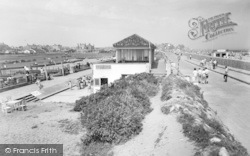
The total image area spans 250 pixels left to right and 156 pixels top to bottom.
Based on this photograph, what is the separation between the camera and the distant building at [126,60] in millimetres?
19998

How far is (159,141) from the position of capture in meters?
6.39

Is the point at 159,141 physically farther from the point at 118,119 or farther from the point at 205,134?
the point at 118,119

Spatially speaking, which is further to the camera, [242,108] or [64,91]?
[64,91]

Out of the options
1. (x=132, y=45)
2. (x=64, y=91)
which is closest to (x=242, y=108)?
(x=132, y=45)

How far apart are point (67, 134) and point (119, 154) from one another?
3.10 m

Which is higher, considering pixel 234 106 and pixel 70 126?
pixel 234 106

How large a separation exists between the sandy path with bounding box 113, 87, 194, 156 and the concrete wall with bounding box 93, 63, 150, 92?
1105 cm

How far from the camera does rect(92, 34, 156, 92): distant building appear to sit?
787 inches

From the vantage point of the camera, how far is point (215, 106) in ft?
37.5

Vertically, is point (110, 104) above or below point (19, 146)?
above

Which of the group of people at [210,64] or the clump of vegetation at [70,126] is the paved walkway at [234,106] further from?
the group of people at [210,64]

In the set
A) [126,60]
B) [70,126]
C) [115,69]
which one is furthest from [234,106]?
[126,60]

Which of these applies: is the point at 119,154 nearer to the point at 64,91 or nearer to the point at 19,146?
the point at 19,146

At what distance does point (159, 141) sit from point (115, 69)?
14194mm
